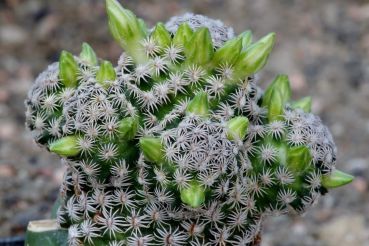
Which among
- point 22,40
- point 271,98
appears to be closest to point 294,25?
point 22,40

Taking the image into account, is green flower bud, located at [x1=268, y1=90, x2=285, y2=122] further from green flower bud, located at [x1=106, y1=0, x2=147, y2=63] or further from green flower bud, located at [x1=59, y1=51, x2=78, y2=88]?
green flower bud, located at [x1=59, y1=51, x2=78, y2=88]

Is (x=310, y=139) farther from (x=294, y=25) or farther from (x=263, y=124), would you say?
(x=294, y=25)

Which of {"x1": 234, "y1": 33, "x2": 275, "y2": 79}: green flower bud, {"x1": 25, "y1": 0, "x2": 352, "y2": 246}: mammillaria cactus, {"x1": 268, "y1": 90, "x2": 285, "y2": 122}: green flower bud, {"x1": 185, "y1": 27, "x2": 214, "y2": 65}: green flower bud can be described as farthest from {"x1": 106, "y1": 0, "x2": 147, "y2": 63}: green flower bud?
{"x1": 268, "y1": 90, "x2": 285, "y2": 122}: green flower bud

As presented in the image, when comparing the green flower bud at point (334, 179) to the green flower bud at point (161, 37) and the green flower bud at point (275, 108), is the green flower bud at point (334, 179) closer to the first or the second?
the green flower bud at point (275, 108)

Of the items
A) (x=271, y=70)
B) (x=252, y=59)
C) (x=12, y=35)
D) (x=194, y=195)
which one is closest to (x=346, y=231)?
(x=271, y=70)

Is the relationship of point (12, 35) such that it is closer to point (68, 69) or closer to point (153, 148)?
point (68, 69)

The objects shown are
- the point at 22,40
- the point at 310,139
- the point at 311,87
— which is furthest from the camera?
the point at 22,40

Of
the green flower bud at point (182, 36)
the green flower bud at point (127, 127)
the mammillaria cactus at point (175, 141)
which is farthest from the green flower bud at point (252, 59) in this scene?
the green flower bud at point (127, 127)
